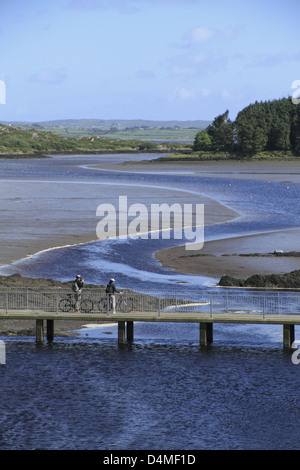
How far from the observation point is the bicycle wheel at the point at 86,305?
41772 millimetres

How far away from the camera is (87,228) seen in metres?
78.5

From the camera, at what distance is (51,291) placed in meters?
46.0

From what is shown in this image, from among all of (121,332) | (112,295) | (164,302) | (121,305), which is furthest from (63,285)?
(121,332)

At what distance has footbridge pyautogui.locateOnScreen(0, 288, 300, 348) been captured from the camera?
134ft

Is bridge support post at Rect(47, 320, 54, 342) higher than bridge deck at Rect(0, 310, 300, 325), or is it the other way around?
bridge deck at Rect(0, 310, 300, 325)

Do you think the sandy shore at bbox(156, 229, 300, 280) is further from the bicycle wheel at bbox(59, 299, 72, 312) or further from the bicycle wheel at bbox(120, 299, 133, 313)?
the bicycle wheel at bbox(59, 299, 72, 312)

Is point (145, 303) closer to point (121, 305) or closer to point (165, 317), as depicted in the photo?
point (121, 305)

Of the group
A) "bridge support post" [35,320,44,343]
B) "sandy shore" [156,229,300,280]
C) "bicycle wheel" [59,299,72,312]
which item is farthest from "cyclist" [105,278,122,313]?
"sandy shore" [156,229,300,280]

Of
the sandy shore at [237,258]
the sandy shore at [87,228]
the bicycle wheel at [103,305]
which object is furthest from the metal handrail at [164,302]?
the sandy shore at [87,228]

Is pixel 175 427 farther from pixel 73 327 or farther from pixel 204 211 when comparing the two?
pixel 204 211

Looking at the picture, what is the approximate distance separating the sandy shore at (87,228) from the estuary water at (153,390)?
874 cm

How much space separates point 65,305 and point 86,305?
1171mm

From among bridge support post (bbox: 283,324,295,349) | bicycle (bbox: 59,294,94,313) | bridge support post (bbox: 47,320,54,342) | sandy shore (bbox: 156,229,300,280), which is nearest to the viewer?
bridge support post (bbox: 283,324,295,349)

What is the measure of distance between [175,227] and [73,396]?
49.0m
